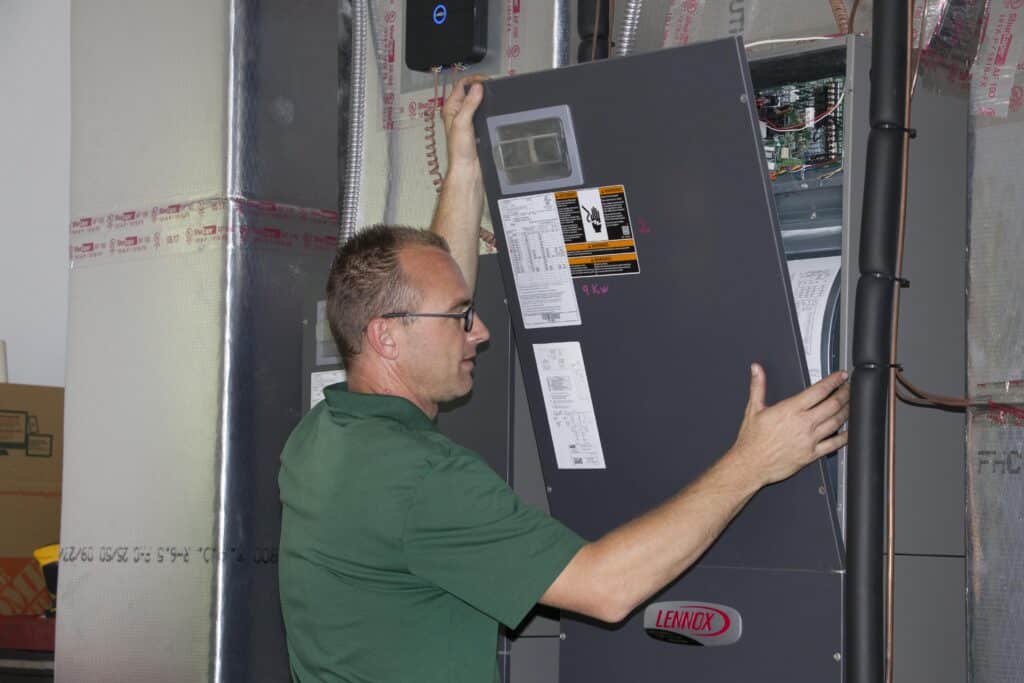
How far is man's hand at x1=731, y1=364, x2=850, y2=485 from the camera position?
180 cm

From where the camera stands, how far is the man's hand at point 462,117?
207 cm

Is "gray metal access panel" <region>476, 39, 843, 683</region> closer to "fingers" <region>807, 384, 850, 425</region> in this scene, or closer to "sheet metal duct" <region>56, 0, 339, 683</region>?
"fingers" <region>807, 384, 850, 425</region>

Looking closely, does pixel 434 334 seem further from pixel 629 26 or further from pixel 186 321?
pixel 186 321

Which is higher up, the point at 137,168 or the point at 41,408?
the point at 137,168

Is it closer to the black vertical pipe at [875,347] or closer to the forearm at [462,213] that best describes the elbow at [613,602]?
the black vertical pipe at [875,347]

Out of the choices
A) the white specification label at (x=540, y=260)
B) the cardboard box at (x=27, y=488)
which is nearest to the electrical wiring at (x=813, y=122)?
the white specification label at (x=540, y=260)

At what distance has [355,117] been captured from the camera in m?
2.91

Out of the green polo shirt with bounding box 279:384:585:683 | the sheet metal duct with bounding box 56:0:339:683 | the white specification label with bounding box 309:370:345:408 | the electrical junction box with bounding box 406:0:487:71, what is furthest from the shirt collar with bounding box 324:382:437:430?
the sheet metal duct with bounding box 56:0:339:683

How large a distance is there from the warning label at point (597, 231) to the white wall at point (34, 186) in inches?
134

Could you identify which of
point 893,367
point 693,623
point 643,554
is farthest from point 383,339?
point 893,367

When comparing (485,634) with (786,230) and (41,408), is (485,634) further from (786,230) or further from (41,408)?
(41,408)

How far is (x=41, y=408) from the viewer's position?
172 inches

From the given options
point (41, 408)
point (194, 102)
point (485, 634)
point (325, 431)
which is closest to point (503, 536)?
point (485, 634)

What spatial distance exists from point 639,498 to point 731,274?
0.43 m
